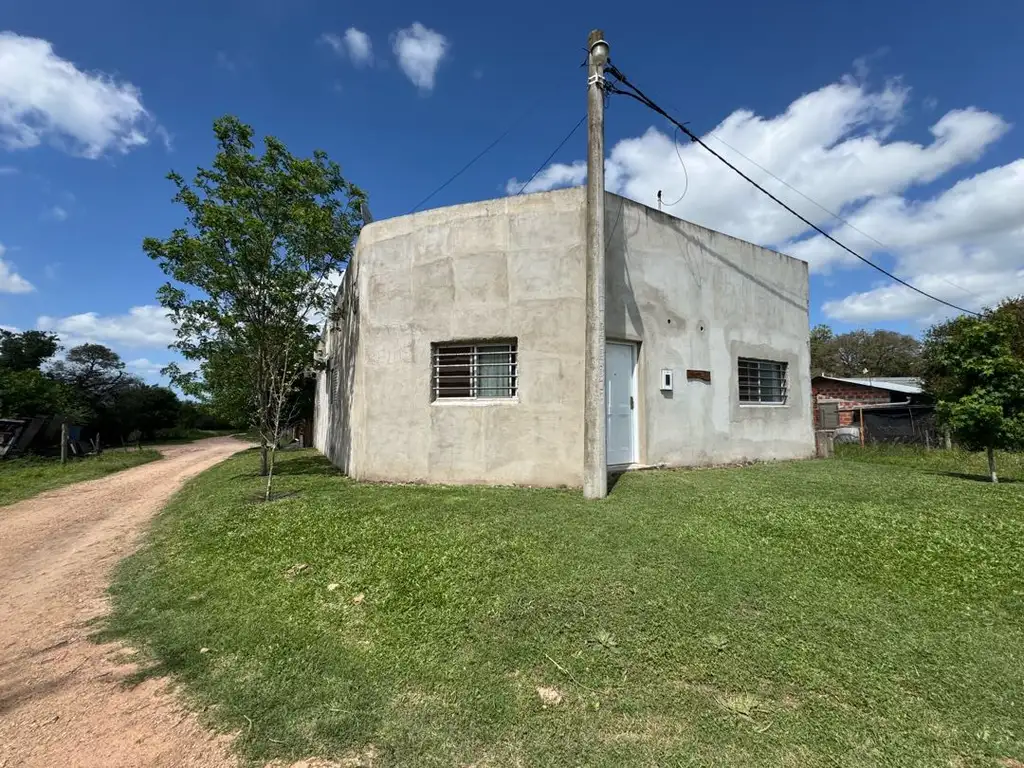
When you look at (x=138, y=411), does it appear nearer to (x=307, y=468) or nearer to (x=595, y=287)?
(x=307, y=468)

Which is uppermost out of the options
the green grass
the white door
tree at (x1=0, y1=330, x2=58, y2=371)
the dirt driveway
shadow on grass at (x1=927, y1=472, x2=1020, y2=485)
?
tree at (x1=0, y1=330, x2=58, y2=371)

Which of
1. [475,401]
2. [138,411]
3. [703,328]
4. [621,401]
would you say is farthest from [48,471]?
[138,411]

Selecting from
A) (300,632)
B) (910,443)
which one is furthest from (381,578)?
(910,443)

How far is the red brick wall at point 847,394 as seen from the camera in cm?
2245

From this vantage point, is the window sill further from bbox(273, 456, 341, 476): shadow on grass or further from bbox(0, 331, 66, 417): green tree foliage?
bbox(0, 331, 66, 417): green tree foliage

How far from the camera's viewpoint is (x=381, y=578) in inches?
176

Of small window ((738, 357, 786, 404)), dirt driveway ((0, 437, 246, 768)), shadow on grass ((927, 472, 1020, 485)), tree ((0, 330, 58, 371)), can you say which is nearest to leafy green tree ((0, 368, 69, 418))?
tree ((0, 330, 58, 371))

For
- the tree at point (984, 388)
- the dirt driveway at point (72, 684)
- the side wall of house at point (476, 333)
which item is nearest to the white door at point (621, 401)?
the side wall of house at point (476, 333)

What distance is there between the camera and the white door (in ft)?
25.9

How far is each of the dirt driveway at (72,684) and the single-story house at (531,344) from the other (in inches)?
155

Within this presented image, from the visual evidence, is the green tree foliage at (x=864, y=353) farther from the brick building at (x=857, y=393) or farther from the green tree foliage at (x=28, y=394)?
the green tree foliage at (x=28, y=394)

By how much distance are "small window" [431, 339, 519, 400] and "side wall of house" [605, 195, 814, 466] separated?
5.12 feet

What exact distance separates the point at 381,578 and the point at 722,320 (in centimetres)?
757

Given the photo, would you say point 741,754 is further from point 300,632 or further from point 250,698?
point 300,632
